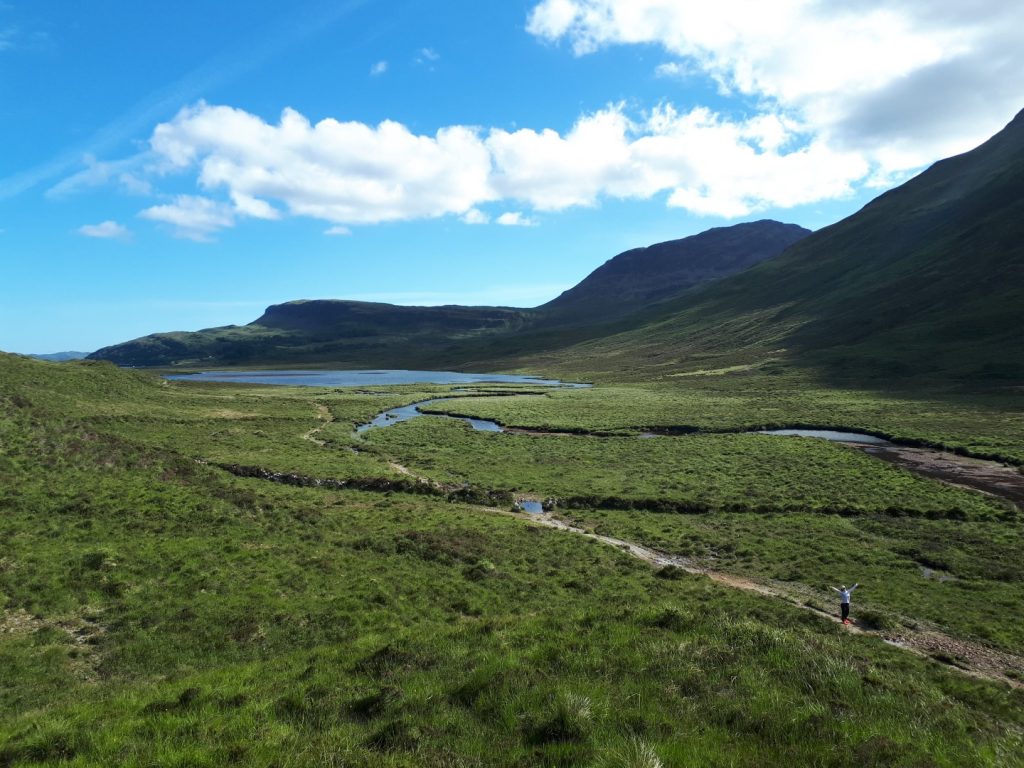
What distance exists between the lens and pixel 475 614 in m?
21.2

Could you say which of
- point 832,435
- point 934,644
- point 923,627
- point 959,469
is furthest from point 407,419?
point 934,644

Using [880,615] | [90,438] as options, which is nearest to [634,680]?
[880,615]

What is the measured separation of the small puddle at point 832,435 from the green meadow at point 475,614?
13260 millimetres

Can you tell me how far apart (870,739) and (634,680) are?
4.42 m

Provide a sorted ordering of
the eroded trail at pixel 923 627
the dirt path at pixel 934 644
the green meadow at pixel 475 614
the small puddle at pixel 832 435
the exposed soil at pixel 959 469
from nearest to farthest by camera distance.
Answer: the green meadow at pixel 475 614 → the dirt path at pixel 934 644 → the eroded trail at pixel 923 627 → the exposed soil at pixel 959 469 → the small puddle at pixel 832 435

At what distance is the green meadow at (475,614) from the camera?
32.5 feet

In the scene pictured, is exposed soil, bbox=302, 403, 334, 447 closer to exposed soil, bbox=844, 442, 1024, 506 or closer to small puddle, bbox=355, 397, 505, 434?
small puddle, bbox=355, 397, 505, 434

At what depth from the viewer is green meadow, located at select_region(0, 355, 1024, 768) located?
390 inches

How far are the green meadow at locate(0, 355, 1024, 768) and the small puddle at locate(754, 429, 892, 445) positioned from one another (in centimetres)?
1326

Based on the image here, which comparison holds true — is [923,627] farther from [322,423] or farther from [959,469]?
[322,423]

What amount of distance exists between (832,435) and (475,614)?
67969 mm

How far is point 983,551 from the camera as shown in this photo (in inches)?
1171

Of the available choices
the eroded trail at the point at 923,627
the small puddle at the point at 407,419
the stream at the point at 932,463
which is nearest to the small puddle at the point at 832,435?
the stream at the point at 932,463

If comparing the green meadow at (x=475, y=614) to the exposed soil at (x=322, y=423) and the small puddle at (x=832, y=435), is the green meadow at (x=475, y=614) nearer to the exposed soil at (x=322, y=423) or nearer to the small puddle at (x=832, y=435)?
the small puddle at (x=832, y=435)
